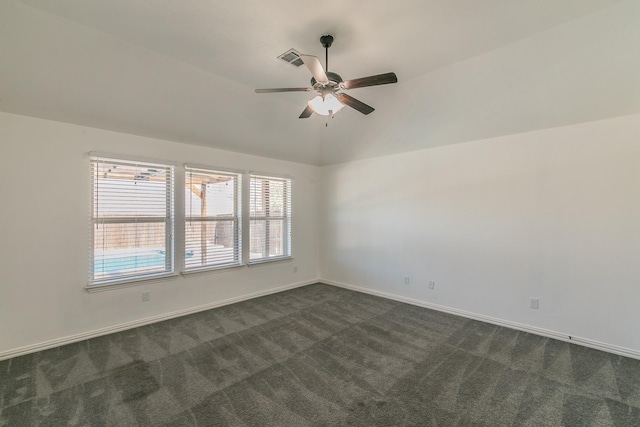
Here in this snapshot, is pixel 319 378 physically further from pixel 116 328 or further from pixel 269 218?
pixel 269 218

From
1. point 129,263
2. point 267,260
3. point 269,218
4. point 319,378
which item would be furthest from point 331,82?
point 267,260

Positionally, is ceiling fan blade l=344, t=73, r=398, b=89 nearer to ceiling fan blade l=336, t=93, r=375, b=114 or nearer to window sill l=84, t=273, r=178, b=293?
ceiling fan blade l=336, t=93, r=375, b=114

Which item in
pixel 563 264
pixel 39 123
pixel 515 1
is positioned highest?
pixel 515 1

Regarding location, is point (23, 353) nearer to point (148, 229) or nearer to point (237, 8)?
point (148, 229)

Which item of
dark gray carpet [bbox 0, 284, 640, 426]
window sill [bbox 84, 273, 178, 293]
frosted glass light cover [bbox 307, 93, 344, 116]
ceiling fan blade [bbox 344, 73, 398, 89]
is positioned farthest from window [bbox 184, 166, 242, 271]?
ceiling fan blade [bbox 344, 73, 398, 89]

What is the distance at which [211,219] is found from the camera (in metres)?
4.33

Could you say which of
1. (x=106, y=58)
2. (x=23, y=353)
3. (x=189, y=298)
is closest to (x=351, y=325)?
(x=189, y=298)

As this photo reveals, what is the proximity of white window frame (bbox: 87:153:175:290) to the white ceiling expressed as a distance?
39cm

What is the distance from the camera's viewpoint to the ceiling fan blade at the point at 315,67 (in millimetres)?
1960

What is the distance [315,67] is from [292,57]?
87 cm

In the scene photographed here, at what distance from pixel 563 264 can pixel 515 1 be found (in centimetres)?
287

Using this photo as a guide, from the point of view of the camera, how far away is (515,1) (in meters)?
2.07

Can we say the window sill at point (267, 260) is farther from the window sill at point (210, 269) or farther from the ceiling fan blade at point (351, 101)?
the ceiling fan blade at point (351, 101)

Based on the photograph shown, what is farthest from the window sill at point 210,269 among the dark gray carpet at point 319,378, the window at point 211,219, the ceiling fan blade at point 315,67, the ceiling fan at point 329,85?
the ceiling fan blade at point 315,67
